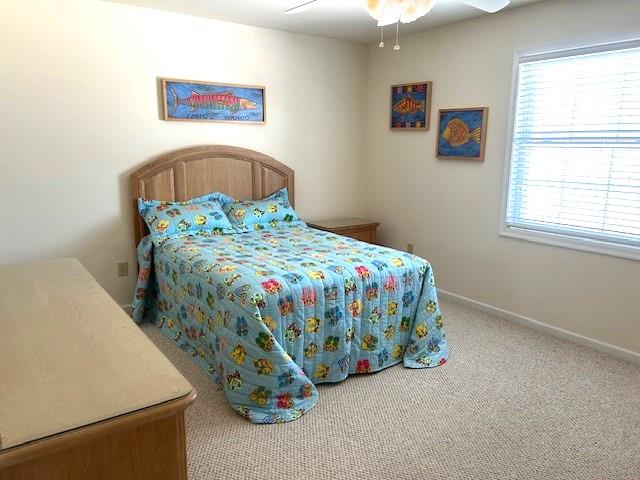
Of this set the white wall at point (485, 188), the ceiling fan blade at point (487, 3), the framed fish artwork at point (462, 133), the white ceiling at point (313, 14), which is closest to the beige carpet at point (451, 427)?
the white wall at point (485, 188)

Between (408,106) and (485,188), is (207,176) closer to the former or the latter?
(408,106)

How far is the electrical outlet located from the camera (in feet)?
12.4

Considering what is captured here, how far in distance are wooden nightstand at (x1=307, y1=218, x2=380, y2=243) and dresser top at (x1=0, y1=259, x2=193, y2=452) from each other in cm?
282

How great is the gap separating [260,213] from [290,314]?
5.39ft

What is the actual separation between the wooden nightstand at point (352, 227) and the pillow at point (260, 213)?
32 cm

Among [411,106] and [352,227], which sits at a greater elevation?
[411,106]

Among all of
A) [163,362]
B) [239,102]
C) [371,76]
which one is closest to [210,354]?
[163,362]

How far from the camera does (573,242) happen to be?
332 centimetres

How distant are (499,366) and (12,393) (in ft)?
8.90

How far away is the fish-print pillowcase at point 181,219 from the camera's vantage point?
3.53 m

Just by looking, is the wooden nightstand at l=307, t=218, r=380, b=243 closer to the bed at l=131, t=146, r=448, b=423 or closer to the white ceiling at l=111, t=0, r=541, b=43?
the bed at l=131, t=146, r=448, b=423

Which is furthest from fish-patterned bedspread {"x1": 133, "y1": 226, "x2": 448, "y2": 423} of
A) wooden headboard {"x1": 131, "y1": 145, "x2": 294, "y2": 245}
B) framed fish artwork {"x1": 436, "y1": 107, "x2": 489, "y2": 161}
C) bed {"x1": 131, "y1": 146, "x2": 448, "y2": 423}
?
framed fish artwork {"x1": 436, "y1": 107, "x2": 489, "y2": 161}

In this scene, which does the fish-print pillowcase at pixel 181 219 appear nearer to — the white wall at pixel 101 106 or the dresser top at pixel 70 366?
the white wall at pixel 101 106

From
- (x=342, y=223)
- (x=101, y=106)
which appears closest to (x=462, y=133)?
(x=342, y=223)
